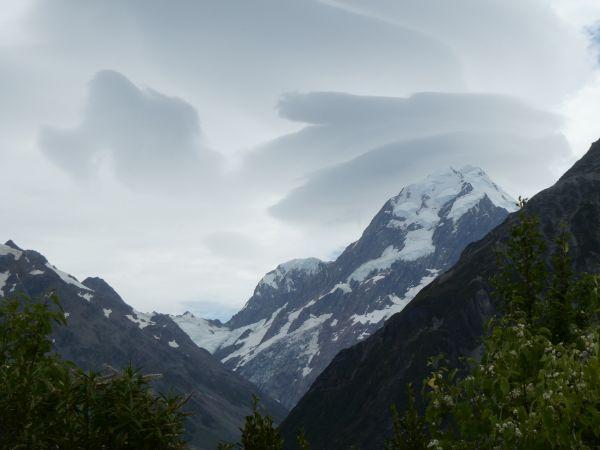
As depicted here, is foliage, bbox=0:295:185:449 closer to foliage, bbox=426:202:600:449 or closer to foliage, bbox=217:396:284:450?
foliage, bbox=426:202:600:449

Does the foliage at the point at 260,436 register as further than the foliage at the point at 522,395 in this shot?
Yes

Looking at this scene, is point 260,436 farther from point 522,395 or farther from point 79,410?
point 522,395

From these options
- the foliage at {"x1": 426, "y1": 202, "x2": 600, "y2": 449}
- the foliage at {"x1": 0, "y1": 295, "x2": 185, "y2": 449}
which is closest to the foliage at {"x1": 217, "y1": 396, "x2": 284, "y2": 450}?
the foliage at {"x1": 0, "y1": 295, "x2": 185, "y2": 449}

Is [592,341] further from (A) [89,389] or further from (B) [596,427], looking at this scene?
(A) [89,389]

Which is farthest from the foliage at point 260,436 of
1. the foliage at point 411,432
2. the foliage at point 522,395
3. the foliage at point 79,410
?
the foliage at point 522,395

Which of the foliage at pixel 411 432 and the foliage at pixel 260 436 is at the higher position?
the foliage at pixel 411 432

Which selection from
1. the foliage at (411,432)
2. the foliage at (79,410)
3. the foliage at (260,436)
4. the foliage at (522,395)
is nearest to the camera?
the foliage at (522,395)

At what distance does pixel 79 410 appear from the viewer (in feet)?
41.6

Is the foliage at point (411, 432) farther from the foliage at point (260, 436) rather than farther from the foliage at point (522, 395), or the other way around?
the foliage at point (522, 395)

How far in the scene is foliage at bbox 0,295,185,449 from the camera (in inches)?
479

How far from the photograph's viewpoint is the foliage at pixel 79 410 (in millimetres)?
12172

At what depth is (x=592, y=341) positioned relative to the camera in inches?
431

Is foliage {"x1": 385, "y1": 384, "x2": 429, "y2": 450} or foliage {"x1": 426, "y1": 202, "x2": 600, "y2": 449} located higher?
foliage {"x1": 426, "y1": 202, "x2": 600, "y2": 449}

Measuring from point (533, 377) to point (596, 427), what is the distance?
1.91 meters
